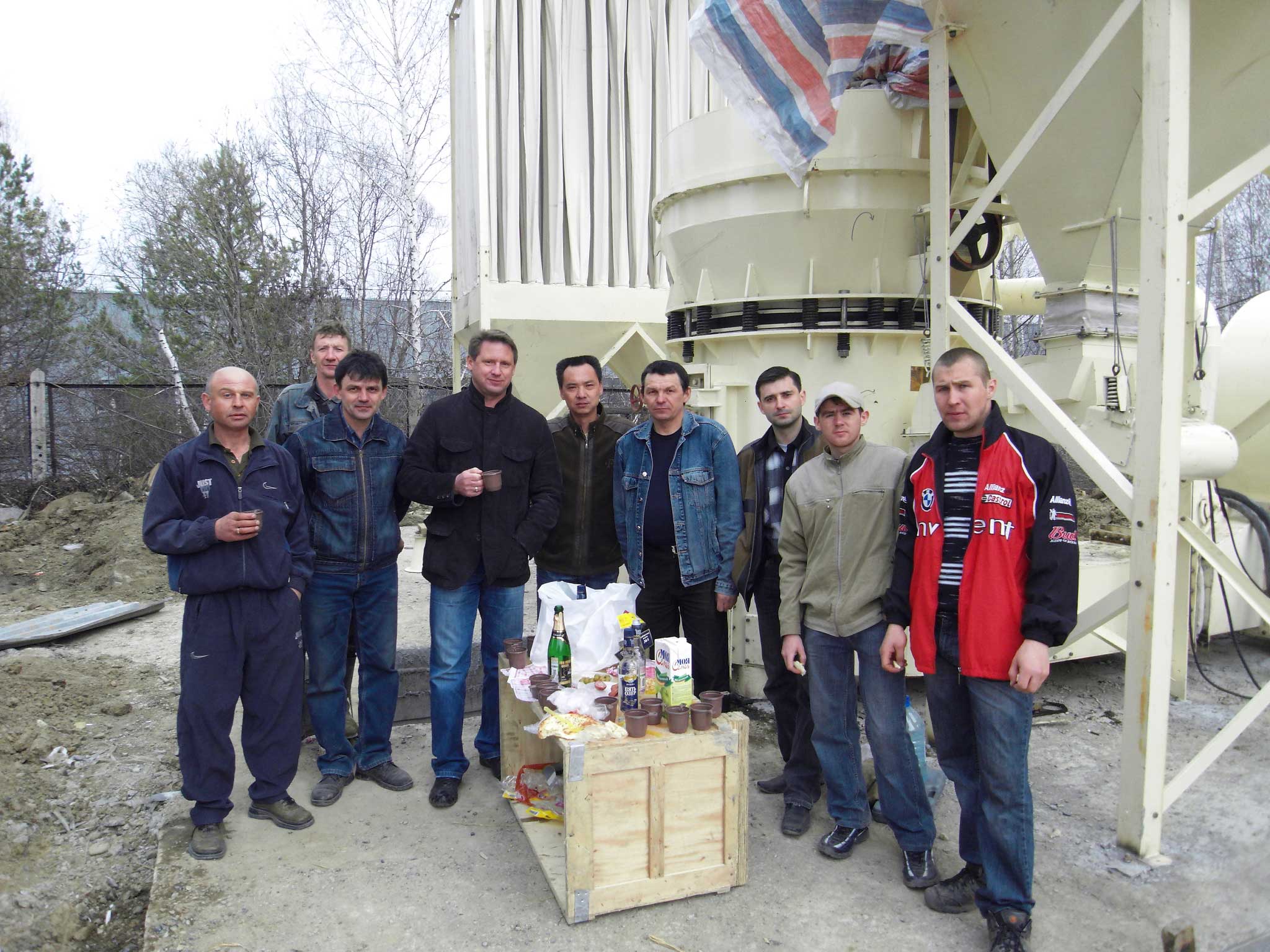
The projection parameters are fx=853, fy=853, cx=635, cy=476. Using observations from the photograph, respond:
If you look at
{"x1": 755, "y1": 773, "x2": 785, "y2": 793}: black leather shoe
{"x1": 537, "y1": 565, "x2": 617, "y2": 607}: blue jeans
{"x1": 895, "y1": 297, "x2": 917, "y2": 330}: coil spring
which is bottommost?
{"x1": 755, "y1": 773, "x2": 785, "y2": 793}: black leather shoe

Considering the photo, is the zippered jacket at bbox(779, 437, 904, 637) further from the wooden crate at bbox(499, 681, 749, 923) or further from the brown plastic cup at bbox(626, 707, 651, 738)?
the brown plastic cup at bbox(626, 707, 651, 738)

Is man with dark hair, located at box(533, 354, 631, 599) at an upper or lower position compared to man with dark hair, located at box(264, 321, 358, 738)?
lower

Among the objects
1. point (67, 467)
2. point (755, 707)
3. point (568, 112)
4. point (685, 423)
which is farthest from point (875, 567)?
point (67, 467)

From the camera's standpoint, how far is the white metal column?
309 cm

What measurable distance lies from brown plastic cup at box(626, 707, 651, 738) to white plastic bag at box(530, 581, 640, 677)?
54 centimetres

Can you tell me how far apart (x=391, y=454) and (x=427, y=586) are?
4.99 meters

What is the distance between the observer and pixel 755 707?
16.7 ft

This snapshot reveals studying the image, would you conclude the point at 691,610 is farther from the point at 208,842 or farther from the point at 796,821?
the point at 208,842

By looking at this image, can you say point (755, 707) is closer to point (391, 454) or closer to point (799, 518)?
point (799, 518)

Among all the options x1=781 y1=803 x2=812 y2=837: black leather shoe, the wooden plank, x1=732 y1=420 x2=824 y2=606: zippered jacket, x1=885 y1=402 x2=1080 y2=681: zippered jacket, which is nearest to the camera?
x1=885 y1=402 x2=1080 y2=681: zippered jacket

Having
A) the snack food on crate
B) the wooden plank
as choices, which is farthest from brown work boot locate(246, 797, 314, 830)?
the wooden plank

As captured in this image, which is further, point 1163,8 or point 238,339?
point 238,339

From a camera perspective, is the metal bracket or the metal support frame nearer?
the metal bracket

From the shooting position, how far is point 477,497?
3.94 m
